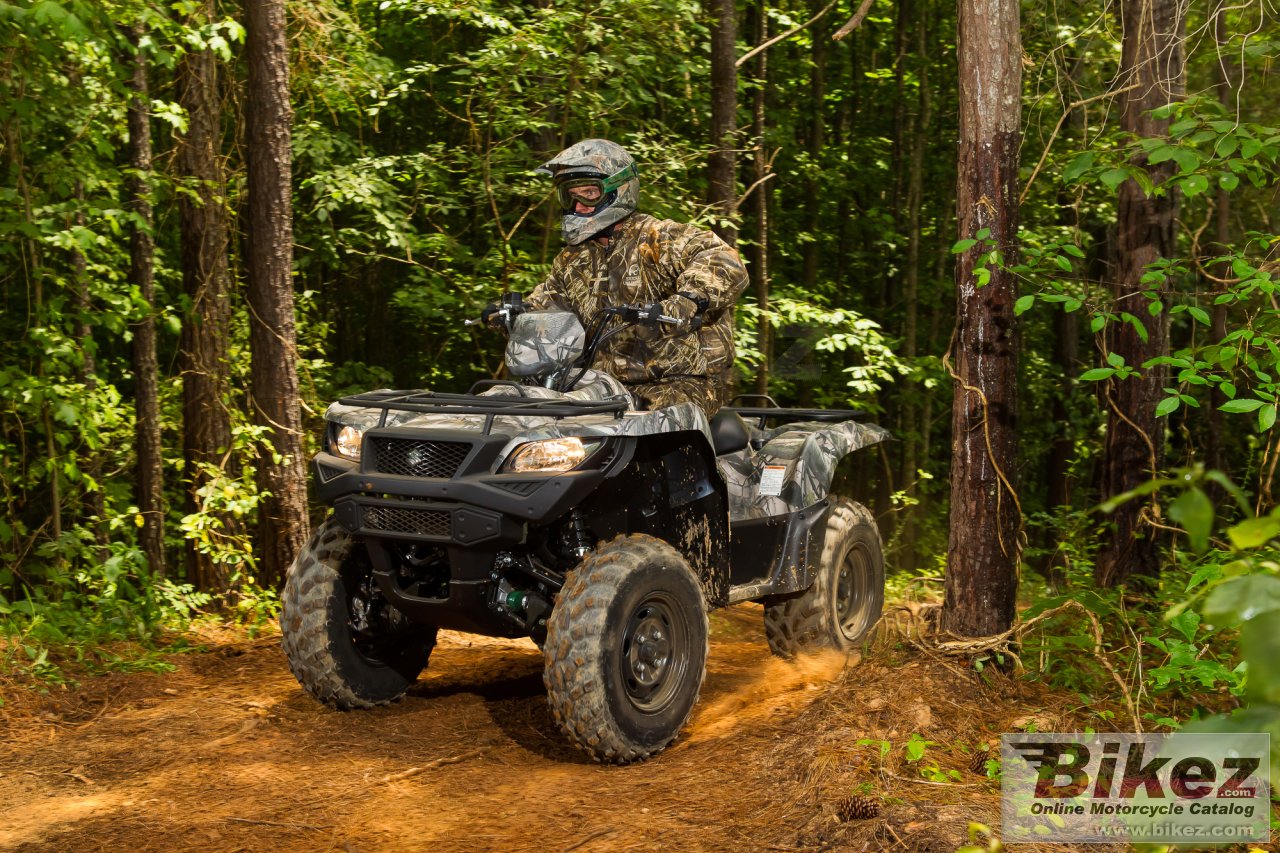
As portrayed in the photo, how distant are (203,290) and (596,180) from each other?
13.7ft

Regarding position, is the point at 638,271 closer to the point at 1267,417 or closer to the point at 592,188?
the point at 592,188

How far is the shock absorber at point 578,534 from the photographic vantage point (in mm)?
5375

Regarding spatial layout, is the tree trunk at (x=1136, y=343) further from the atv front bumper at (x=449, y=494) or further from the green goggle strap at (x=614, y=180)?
the atv front bumper at (x=449, y=494)

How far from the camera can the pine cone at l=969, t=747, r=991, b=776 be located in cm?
443

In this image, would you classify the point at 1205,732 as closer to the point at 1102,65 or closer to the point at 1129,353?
the point at 1129,353

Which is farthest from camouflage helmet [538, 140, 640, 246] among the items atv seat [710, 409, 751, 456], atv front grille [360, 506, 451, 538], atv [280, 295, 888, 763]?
atv front grille [360, 506, 451, 538]

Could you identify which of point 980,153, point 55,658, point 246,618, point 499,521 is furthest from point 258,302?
point 980,153

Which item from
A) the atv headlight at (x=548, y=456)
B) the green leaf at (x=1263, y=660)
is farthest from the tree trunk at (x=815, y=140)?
the green leaf at (x=1263, y=660)

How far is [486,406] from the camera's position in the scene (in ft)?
16.6

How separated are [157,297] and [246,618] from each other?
5843 millimetres

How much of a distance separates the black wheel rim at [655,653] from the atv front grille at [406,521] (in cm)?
89

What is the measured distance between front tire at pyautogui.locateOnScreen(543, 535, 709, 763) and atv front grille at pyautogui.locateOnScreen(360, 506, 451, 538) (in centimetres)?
58

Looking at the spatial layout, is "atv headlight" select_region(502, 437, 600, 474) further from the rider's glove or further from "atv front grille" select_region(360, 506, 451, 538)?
the rider's glove

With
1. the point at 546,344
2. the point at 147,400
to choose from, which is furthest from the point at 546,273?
the point at 546,344
